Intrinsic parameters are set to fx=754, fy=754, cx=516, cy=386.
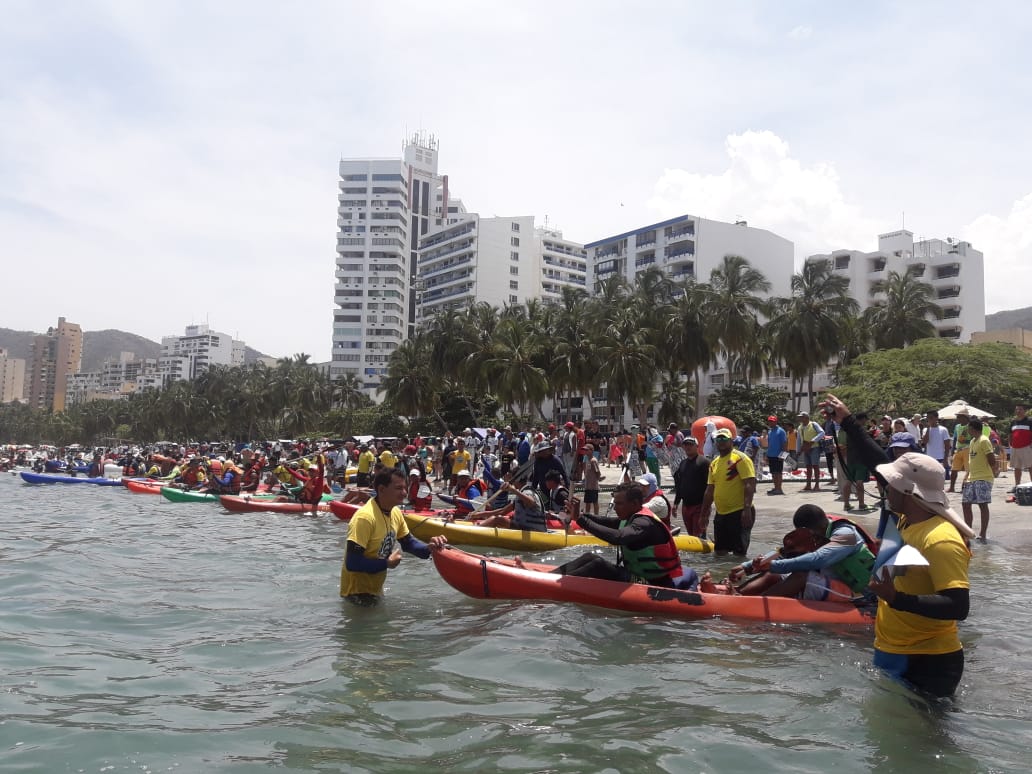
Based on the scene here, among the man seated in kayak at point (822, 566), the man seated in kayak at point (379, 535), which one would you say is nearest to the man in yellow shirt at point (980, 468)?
the man seated in kayak at point (822, 566)

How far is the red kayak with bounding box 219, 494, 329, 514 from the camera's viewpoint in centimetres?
1820

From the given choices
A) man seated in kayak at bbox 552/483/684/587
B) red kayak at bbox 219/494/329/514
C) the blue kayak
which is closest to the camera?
man seated in kayak at bbox 552/483/684/587

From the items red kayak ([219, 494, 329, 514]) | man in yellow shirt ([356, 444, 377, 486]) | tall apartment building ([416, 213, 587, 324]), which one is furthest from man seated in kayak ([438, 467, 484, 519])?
tall apartment building ([416, 213, 587, 324])

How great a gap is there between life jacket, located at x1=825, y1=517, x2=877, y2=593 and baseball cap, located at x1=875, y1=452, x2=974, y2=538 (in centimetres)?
312

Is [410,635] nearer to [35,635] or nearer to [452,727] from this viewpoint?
[452,727]

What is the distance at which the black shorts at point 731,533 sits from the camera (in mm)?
9906

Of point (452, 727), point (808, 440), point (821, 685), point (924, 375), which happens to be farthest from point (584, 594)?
point (924, 375)

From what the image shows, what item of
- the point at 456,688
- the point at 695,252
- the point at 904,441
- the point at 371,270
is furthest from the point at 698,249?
the point at 456,688

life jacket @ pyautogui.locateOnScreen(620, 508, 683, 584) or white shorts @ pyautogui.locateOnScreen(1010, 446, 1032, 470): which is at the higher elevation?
white shorts @ pyautogui.locateOnScreen(1010, 446, 1032, 470)

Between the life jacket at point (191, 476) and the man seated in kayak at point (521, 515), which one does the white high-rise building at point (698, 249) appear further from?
the man seated in kayak at point (521, 515)

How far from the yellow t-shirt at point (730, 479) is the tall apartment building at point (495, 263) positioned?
91.8m

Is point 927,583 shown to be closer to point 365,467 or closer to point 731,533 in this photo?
point 731,533

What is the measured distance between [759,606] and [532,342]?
42.0 metres

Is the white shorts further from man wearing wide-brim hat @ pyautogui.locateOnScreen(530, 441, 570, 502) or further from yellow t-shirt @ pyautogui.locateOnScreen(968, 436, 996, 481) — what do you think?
man wearing wide-brim hat @ pyautogui.locateOnScreen(530, 441, 570, 502)
